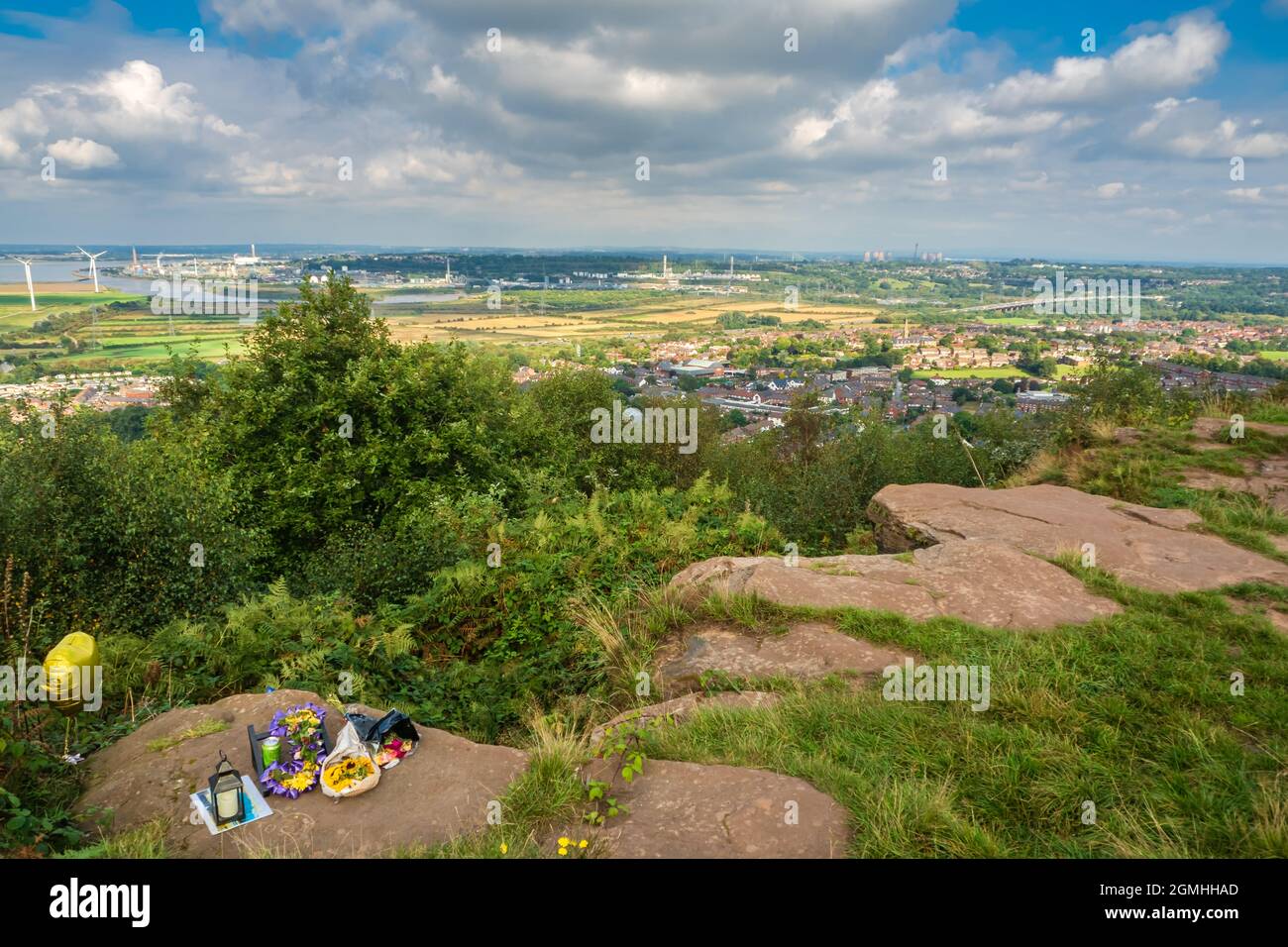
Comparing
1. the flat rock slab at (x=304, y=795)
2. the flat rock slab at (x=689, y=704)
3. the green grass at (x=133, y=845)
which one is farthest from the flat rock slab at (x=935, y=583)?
the green grass at (x=133, y=845)

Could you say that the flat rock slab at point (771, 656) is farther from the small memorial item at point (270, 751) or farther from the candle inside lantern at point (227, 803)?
the candle inside lantern at point (227, 803)

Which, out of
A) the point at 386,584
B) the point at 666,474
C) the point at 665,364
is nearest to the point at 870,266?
the point at 665,364

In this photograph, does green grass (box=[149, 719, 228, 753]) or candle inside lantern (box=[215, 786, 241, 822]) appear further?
green grass (box=[149, 719, 228, 753])

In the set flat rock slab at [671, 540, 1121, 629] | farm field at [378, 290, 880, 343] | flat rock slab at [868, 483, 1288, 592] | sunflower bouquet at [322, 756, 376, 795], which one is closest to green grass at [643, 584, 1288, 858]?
flat rock slab at [671, 540, 1121, 629]

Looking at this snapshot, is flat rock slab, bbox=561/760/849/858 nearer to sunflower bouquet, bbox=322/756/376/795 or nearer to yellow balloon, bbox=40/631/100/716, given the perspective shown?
sunflower bouquet, bbox=322/756/376/795

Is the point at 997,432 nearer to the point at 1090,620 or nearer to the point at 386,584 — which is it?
the point at 1090,620

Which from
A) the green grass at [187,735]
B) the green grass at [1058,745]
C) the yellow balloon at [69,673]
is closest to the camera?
the green grass at [1058,745]
